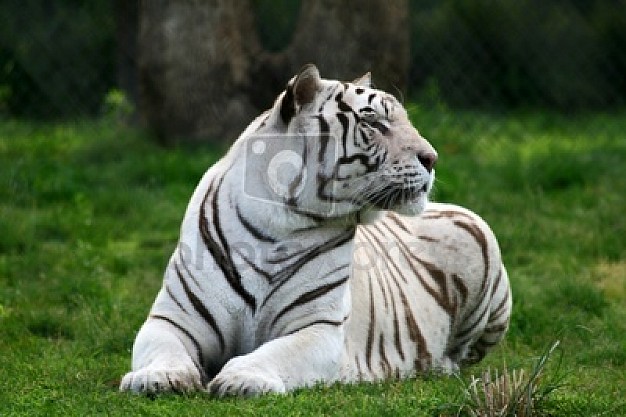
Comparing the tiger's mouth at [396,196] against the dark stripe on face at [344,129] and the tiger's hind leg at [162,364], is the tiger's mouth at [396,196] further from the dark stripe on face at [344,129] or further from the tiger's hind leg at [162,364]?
the tiger's hind leg at [162,364]

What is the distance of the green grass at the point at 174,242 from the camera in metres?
4.55

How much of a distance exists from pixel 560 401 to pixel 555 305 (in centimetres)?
233

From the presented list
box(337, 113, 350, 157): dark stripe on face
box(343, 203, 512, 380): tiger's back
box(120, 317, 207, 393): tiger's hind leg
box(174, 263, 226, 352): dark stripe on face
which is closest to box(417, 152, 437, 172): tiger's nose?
box(337, 113, 350, 157): dark stripe on face

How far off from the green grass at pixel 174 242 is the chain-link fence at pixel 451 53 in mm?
348

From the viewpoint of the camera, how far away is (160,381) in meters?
4.43

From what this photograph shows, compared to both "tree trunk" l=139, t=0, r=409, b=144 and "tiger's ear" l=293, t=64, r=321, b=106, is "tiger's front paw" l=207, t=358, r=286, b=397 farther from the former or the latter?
"tree trunk" l=139, t=0, r=409, b=144

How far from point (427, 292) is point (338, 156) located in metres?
0.91

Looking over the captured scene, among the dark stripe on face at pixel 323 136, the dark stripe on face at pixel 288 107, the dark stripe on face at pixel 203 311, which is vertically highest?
the dark stripe on face at pixel 288 107

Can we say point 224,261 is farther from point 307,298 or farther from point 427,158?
point 427,158

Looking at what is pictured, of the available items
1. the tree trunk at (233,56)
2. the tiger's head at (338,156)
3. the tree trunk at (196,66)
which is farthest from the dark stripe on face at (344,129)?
the tree trunk at (196,66)

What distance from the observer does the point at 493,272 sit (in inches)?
224

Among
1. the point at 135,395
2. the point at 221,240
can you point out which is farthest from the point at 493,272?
the point at 135,395

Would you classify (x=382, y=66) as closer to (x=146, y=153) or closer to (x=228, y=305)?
(x=146, y=153)

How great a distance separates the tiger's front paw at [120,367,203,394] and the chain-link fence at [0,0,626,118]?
276 inches
